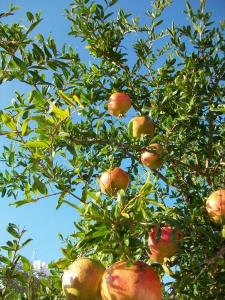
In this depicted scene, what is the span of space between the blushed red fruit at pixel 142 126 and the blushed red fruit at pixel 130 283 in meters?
1.70

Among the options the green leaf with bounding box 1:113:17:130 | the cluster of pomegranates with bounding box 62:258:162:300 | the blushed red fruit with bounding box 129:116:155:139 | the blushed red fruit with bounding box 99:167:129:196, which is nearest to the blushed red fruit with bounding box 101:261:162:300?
the cluster of pomegranates with bounding box 62:258:162:300

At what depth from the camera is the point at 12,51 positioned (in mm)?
1668

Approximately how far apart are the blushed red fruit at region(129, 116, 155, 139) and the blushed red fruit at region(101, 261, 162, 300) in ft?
5.57

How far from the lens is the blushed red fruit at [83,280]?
4.15 feet

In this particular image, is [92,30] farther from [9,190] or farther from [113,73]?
[9,190]

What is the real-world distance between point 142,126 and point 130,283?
180 centimetres

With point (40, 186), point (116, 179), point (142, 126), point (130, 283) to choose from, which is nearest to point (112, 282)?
point (130, 283)

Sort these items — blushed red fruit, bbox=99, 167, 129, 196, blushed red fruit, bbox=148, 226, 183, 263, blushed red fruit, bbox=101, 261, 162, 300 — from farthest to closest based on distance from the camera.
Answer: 1. blushed red fruit, bbox=99, 167, 129, 196
2. blushed red fruit, bbox=148, 226, 183, 263
3. blushed red fruit, bbox=101, 261, 162, 300

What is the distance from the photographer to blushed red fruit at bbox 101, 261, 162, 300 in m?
1.17

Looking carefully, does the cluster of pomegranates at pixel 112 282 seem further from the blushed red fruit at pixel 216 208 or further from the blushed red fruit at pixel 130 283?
the blushed red fruit at pixel 216 208

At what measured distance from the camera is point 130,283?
46.7 inches

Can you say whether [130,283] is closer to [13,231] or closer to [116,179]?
[13,231]

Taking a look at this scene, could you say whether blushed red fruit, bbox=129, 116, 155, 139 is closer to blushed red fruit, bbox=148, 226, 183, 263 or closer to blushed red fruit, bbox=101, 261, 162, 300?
blushed red fruit, bbox=148, 226, 183, 263

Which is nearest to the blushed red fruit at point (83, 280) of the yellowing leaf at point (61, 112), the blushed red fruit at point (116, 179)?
the yellowing leaf at point (61, 112)
